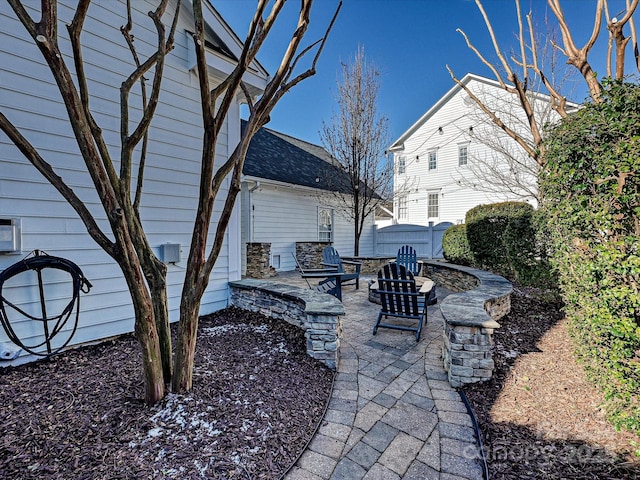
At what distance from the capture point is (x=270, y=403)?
2236 millimetres

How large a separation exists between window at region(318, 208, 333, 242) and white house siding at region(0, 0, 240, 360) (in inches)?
241

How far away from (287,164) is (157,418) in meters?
9.01

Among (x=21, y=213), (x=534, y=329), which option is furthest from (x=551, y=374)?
(x=21, y=213)

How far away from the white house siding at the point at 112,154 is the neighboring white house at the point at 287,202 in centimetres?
350

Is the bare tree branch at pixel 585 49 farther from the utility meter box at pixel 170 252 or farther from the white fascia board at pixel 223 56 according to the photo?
the utility meter box at pixel 170 252

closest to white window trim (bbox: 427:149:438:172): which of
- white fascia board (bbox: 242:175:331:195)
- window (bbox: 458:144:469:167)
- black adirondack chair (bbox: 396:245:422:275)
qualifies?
window (bbox: 458:144:469:167)

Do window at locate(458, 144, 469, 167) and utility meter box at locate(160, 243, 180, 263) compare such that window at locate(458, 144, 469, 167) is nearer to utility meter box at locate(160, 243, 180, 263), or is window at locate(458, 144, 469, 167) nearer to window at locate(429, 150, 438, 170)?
window at locate(429, 150, 438, 170)

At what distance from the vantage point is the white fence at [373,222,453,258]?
10.9 m

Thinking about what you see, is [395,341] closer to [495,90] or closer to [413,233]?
[413,233]

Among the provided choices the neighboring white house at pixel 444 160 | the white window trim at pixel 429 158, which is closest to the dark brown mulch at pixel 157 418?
the neighboring white house at pixel 444 160

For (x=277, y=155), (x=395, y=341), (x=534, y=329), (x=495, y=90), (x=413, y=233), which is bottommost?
(x=395, y=341)

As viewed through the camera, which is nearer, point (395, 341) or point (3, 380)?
point (3, 380)

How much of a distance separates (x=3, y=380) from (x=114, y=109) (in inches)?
118

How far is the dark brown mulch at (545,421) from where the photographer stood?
1693mm
